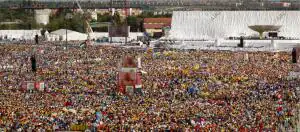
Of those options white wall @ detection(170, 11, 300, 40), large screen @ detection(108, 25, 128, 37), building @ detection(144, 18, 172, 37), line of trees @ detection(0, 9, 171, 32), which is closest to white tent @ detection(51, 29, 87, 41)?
line of trees @ detection(0, 9, 171, 32)

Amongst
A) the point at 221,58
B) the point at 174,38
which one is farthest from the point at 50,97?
the point at 174,38

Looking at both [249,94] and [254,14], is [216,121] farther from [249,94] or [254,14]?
[254,14]

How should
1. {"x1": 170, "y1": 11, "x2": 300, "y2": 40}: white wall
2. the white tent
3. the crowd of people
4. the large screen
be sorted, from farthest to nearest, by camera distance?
the white tent, {"x1": 170, "y1": 11, "x2": 300, "y2": 40}: white wall, the large screen, the crowd of people

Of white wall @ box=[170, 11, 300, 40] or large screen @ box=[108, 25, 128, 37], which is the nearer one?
large screen @ box=[108, 25, 128, 37]

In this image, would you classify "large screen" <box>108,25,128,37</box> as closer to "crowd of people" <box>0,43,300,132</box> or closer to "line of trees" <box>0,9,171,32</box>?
"crowd of people" <box>0,43,300,132</box>

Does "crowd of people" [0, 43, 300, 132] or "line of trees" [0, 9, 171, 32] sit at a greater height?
"line of trees" [0, 9, 171, 32]

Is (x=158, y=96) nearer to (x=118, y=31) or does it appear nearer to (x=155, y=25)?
A: (x=118, y=31)

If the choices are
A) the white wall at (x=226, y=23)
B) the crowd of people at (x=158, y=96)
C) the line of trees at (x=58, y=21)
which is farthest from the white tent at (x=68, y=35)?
the crowd of people at (x=158, y=96)

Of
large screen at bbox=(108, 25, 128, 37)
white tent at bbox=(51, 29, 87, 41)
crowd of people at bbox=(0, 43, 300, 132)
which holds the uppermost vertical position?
large screen at bbox=(108, 25, 128, 37)

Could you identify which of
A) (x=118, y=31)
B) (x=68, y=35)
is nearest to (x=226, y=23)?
(x=118, y=31)
